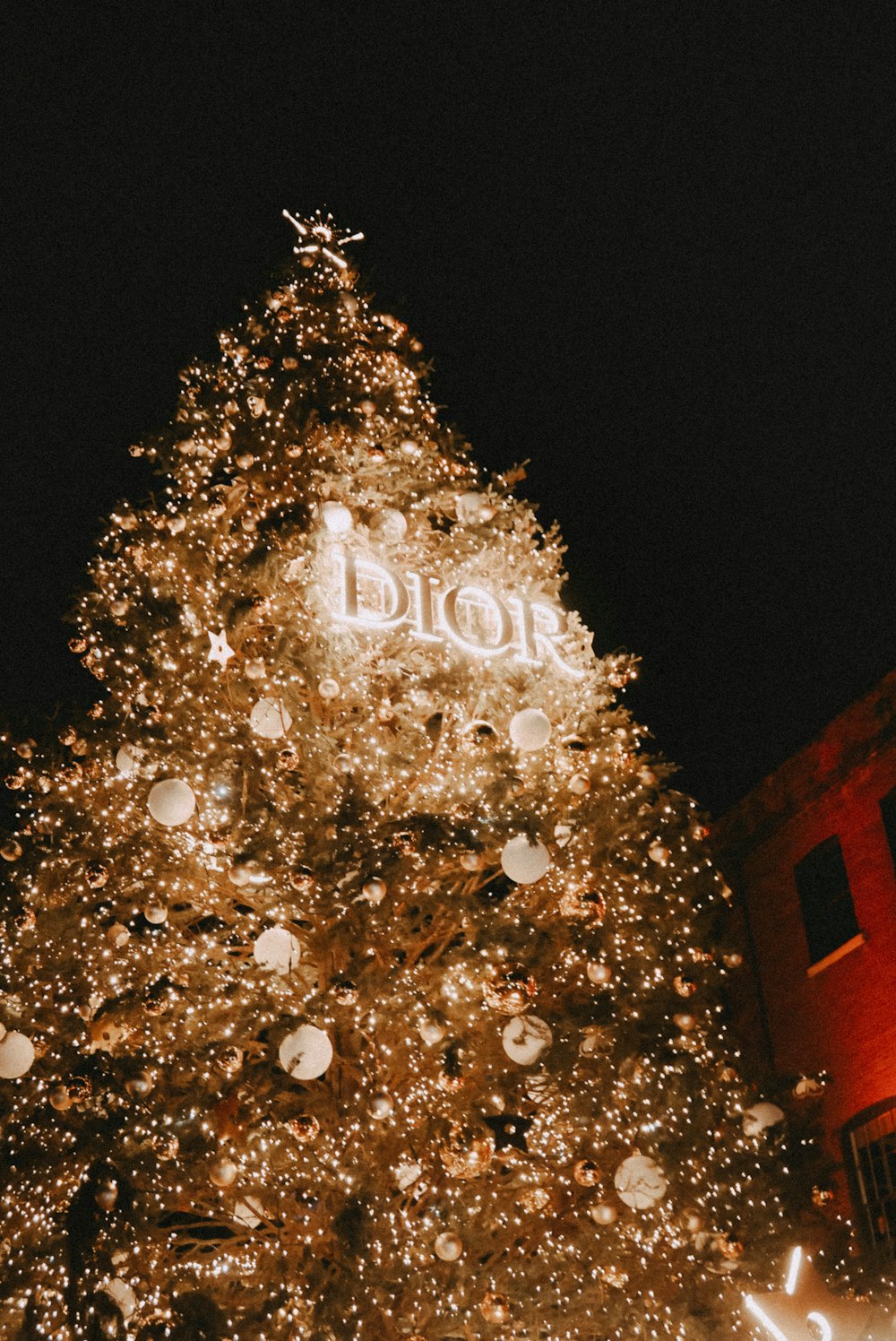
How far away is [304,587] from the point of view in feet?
25.1

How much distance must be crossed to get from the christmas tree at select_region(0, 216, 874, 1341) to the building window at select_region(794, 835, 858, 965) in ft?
18.0

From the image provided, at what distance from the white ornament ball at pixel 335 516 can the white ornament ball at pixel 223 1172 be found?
13.4 ft

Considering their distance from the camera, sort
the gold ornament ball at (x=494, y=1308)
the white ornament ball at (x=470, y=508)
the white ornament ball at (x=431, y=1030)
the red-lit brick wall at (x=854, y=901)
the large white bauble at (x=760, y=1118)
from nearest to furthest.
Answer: the gold ornament ball at (x=494, y=1308)
the white ornament ball at (x=431, y=1030)
the large white bauble at (x=760, y=1118)
the white ornament ball at (x=470, y=508)
the red-lit brick wall at (x=854, y=901)

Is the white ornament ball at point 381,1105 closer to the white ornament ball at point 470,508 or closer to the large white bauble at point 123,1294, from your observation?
the large white bauble at point 123,1294

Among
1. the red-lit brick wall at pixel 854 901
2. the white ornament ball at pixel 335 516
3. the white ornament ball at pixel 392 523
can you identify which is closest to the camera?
the white ornament ball at pixel 335 516

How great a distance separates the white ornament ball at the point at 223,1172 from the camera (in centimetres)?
579

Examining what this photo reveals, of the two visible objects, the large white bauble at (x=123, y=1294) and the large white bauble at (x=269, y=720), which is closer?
the large white bauble at (x=123, y=1294)

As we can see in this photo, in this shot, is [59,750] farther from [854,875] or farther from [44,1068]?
[854,875]

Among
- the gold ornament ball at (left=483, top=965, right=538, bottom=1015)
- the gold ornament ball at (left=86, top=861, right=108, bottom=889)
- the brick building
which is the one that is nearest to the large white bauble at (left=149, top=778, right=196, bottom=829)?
the gold ornament ball at (left=86, top=861, right=108, bottom=889)

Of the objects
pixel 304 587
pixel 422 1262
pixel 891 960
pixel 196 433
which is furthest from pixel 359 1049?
pixel 891 960

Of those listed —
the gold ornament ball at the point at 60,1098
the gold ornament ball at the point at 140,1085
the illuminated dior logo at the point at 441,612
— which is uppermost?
the illuminated dior logo at the point at 441,612

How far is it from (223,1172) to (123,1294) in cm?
92

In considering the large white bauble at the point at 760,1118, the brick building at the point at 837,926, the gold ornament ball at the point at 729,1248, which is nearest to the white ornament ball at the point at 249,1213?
the gold ornament ball at the point at 729,1248

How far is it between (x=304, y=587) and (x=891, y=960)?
7.73 m
